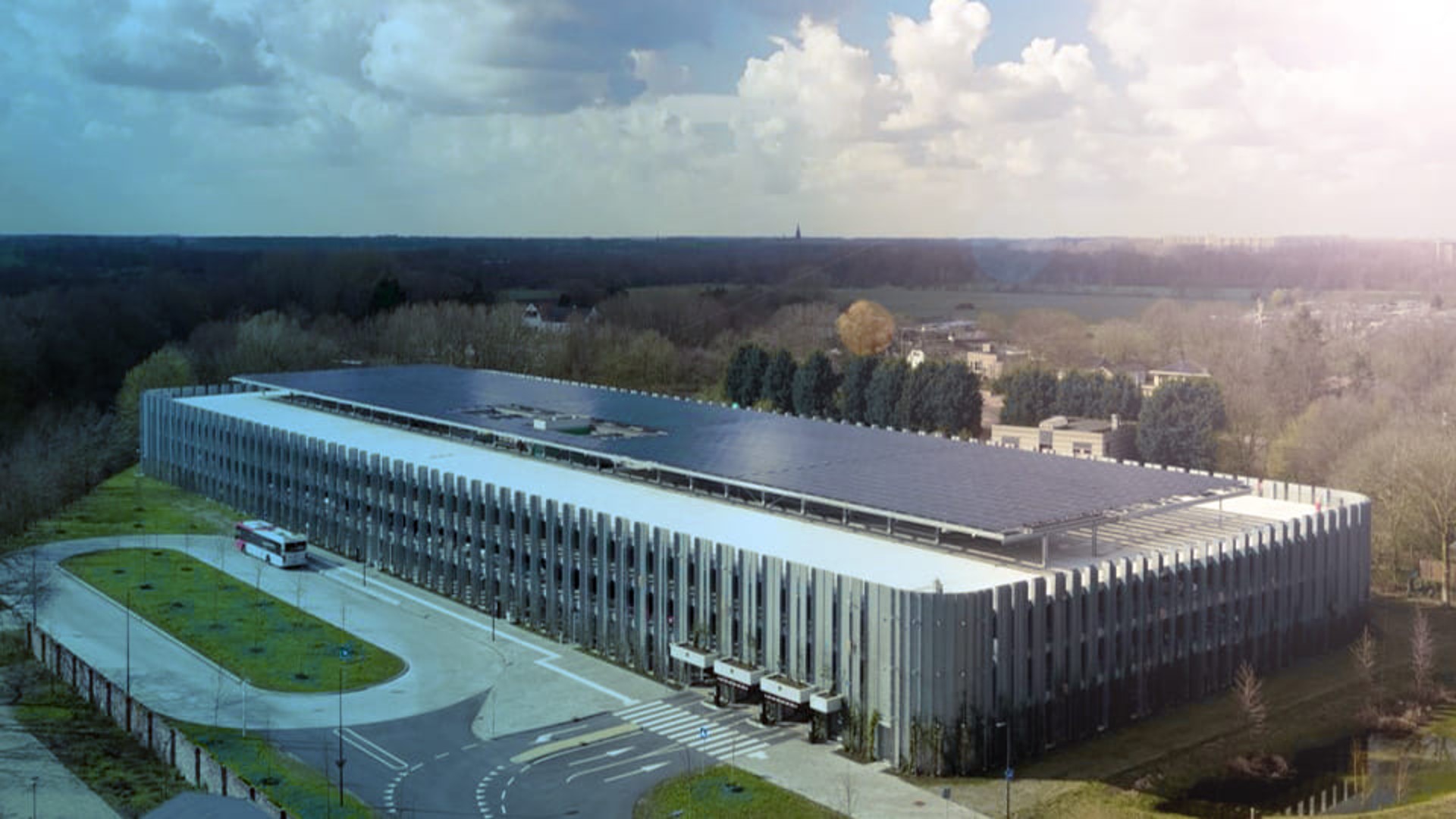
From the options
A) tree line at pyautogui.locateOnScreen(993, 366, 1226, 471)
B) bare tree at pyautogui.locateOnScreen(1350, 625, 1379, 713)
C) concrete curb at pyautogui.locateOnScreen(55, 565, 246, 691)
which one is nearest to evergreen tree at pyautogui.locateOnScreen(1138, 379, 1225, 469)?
tree line at pyautogui.locateOnScreen(993, 366, 1226, 471)

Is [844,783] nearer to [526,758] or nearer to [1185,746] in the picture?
[526,758]

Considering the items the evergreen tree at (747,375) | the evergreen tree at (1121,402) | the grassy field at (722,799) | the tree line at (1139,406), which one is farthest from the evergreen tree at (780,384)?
the grassy field at (722,799)

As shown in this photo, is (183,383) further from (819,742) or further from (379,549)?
(819,742)

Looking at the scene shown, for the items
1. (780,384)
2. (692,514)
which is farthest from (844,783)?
(780,384)

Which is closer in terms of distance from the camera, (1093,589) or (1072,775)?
(1072,775)

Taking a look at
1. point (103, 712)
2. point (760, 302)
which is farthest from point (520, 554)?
point (760, 302)

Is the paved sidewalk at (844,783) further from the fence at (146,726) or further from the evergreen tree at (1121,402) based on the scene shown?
the evergreen tree at (1121,402)
